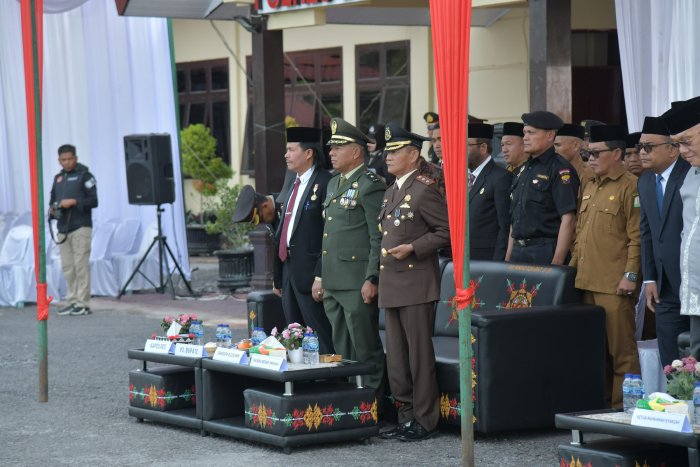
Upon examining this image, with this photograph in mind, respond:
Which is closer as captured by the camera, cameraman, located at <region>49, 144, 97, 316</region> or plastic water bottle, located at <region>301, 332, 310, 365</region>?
plastic water bottle, located at <region>301, 332, 310, 365</region>

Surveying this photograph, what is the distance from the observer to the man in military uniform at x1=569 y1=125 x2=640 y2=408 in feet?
25.1

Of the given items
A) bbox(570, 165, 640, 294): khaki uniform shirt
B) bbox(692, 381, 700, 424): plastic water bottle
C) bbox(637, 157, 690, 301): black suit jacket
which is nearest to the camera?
bbox(692, 381, 700, 424): plastic water bottle

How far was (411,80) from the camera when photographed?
1756 centimetres

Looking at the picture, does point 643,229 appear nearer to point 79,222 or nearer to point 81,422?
point 81,422

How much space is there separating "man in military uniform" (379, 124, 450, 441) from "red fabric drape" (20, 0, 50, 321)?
2600 millimetres

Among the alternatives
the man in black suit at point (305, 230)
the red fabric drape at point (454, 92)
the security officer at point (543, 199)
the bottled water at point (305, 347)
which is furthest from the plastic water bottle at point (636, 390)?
the man in black suit at point (305, 230)

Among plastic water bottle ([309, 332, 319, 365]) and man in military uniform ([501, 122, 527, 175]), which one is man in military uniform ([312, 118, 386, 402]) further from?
man in military uniform ([501, 122, 527, 175])

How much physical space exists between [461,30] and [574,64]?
1001 centimetres

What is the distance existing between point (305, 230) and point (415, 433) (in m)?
1.55

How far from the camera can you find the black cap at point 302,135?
26.6ft

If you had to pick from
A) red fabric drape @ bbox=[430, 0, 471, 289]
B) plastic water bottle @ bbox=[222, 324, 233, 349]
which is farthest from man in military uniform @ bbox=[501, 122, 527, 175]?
red fabric drape @ bbox=[430, 0, 471, 289]

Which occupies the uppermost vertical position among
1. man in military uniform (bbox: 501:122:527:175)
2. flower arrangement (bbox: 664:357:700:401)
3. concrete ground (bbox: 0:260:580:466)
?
man in military uniform (bbox: 501:122:527:175)

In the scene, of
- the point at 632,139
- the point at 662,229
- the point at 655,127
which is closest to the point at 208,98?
the point at 632,139

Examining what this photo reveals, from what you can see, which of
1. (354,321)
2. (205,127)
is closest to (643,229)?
(354,321)
